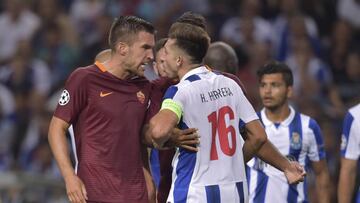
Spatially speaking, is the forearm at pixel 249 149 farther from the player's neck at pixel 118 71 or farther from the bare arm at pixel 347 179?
the bare arm at pixel 347 179

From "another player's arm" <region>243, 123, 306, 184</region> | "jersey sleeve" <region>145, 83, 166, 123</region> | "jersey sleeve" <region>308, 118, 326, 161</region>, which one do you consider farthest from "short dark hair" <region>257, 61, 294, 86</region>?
"jersey sleeve" <region>145, 83, 166, 123</region>

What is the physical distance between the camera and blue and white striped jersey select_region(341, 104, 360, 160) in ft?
27.1

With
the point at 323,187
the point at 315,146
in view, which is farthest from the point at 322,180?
the point at 315,146

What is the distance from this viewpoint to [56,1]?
51.2ft

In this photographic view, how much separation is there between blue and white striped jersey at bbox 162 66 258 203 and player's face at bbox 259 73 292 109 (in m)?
2.12

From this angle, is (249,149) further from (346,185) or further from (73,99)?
(346,185)

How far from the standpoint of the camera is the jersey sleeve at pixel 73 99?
22.9ft

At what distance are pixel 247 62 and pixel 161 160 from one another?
6.49 m

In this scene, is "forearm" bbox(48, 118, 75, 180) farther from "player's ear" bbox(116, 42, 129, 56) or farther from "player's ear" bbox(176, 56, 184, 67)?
"player's ear" bbox(176, 56, 184, 67)

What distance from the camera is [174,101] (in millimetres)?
6746

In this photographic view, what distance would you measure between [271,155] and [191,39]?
1070mm

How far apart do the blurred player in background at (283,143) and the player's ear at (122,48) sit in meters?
2.19

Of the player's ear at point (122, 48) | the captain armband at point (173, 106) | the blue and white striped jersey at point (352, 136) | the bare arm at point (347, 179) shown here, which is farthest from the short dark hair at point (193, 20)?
the bare arm at point (347, 179)

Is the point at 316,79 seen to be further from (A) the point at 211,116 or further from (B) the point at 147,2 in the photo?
(A) the point at 211,116
